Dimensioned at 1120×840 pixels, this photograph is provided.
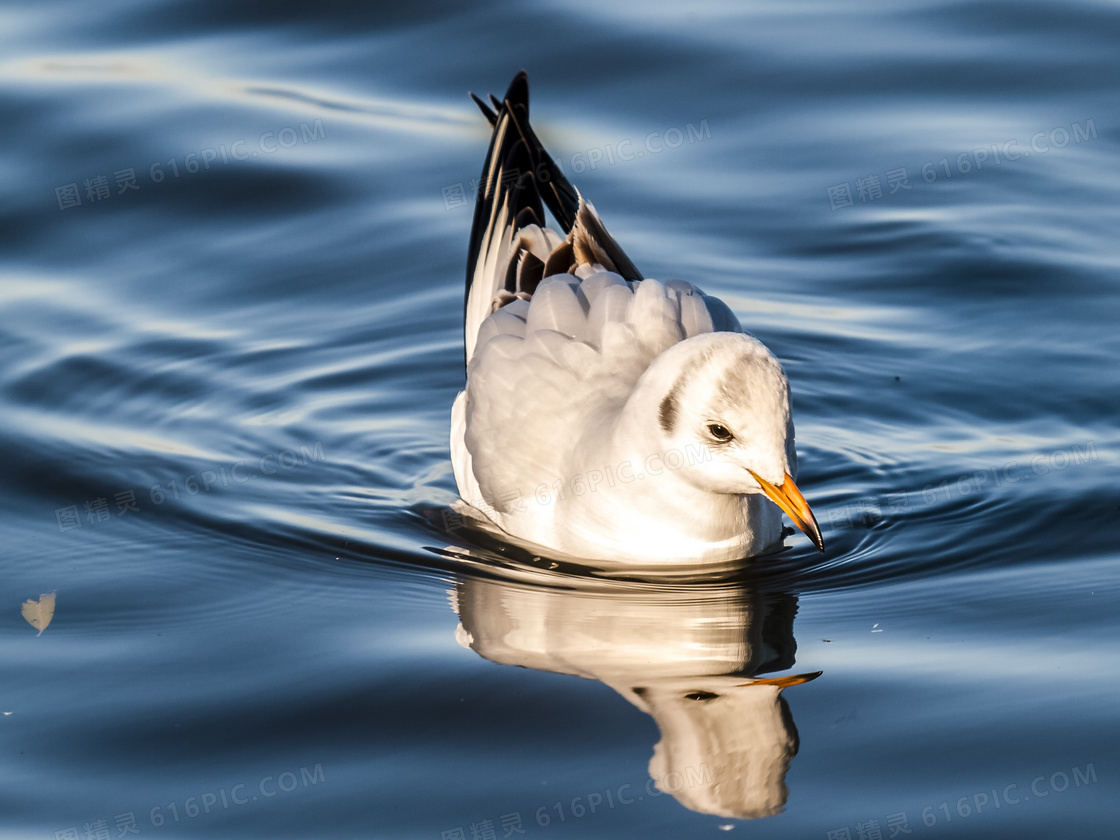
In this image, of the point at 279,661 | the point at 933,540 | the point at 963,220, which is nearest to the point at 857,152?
the point at 963,220

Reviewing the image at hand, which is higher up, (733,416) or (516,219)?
(516,219)

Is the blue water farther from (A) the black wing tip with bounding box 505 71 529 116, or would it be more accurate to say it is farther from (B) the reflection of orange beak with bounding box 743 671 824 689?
(A) the black wing tip with bounding box 505 71 529 116

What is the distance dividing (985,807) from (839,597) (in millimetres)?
1266

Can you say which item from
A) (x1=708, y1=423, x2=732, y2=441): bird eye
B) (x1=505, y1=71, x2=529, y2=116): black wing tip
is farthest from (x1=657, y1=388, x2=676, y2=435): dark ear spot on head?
(x1=505, y1=71, x2=529, y2=116): black wing tip

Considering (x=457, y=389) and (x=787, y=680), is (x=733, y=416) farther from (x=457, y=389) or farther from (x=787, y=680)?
(x=457, y=389)

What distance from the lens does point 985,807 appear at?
177 inches

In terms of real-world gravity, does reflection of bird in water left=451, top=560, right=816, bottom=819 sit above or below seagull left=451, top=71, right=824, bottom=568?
below

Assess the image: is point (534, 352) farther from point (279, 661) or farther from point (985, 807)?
point (985, 807)

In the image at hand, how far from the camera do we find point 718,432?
538 centimetres

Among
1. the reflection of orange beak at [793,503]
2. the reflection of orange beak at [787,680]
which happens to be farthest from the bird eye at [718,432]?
the reflection of orange beak at [787,680]

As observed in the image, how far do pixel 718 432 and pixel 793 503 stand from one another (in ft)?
1.13

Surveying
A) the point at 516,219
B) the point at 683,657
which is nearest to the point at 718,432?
the point at 683,657

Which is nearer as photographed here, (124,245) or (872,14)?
(124,245)

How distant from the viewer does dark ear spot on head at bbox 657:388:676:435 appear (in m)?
5.49
